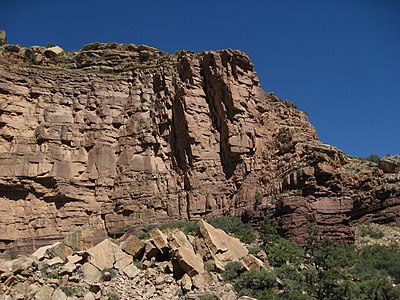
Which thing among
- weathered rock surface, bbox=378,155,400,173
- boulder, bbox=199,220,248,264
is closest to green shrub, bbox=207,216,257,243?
boulder, bbox=199,220,248,264

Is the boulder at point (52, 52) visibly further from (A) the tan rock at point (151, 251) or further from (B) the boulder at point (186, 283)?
(B) the boulder at point (186, 283)

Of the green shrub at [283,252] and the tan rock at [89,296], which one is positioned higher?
the green shrub at [283,252]

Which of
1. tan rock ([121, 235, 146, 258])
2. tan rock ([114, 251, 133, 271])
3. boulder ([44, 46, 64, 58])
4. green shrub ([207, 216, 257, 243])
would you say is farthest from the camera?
boulder ([44, 46, 64, 58])

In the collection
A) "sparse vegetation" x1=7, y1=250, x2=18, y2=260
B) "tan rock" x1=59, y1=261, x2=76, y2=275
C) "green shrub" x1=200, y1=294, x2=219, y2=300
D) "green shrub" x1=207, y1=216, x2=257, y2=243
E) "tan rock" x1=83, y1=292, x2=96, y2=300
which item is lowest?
"green shrub" x1=200, y1=294, x2=219, y2=300

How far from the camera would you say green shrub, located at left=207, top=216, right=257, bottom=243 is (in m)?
29.8

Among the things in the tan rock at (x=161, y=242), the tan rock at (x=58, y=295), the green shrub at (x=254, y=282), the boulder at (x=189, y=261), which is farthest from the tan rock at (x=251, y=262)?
the tan rock at (x=58, y=295)

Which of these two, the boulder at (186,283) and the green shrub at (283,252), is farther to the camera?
the green shrub at (283,252)

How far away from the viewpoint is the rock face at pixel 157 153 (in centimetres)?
3231

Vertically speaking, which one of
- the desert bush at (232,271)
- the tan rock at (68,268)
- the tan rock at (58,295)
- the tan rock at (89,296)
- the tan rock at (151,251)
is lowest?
the tan rock at (89,296)

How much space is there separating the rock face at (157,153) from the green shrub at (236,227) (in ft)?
3.02

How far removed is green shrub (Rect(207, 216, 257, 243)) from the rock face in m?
0.92

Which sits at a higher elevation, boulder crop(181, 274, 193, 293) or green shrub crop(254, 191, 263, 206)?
green shrub crop(254, 191, 263, 206)

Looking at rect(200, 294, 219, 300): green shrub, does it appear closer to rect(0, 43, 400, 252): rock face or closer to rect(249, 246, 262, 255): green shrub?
rect(249, 246, 262, 255): green shrub

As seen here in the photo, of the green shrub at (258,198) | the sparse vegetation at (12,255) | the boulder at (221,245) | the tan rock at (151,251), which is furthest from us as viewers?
the green shrub at (258,198)
